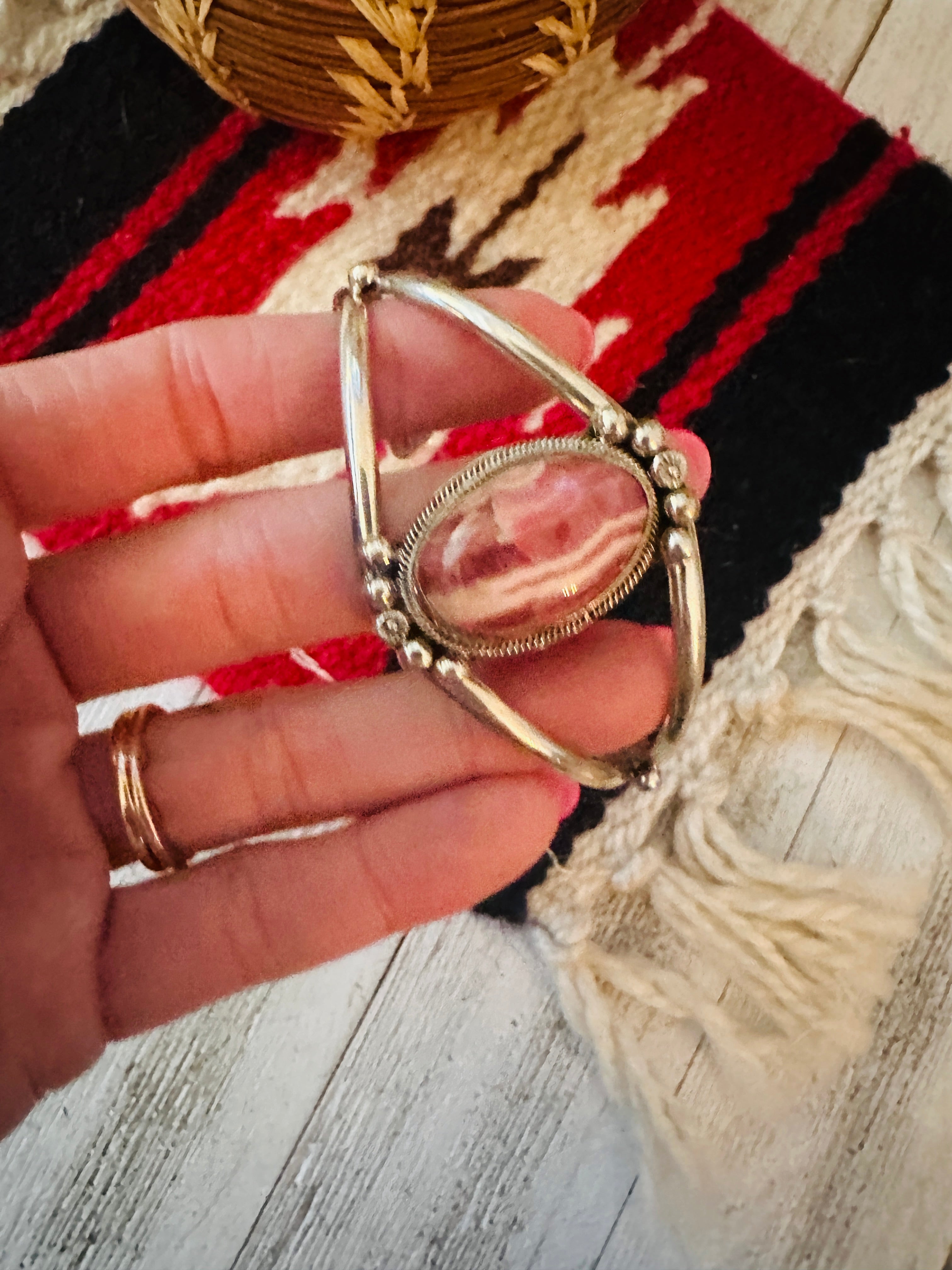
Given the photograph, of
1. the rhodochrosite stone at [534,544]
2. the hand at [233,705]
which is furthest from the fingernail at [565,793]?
the rhodochrosite stone at [534,544]

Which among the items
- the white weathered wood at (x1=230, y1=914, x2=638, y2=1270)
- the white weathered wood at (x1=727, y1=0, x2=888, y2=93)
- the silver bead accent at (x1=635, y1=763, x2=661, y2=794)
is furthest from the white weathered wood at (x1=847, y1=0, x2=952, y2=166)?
the white weathered wood at (x1=230, y1=914, x2=638, y2=1270)

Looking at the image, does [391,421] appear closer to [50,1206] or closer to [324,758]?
[324,758]

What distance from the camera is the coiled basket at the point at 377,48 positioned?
0.58m

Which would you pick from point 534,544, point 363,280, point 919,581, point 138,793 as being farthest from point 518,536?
point 919,581

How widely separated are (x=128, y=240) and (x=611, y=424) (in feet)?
1.42

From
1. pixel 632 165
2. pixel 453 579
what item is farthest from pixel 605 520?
pixel 632 165

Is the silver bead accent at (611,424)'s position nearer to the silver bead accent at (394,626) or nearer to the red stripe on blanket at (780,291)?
the silver bead accent at (394,626)

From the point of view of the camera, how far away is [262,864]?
0.60m

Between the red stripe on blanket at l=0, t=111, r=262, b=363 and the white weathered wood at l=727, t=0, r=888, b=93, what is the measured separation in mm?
381

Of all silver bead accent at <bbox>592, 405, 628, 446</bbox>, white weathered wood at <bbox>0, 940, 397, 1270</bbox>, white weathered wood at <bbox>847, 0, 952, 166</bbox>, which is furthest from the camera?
white weathered wood at <bbox>847, 0, 952, 166</bbox>

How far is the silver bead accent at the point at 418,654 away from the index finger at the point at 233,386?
0.41 ft

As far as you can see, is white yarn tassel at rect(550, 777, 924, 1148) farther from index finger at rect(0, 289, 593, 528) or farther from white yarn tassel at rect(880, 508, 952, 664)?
index finger at rect(0, 289, 593, 528)

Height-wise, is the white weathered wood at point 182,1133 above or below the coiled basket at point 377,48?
below

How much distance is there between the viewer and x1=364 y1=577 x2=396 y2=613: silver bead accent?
0.54m
